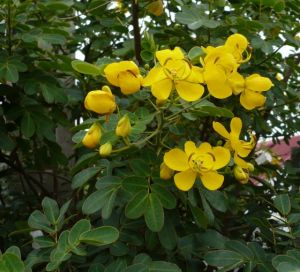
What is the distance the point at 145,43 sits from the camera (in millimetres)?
1134

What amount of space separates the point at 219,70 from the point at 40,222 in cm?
53

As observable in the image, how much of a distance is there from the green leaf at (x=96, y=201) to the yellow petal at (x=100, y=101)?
0.61 feet

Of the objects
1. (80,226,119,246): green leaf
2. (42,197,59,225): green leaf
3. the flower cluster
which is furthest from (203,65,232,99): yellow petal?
(42,197,59,225): green leaf

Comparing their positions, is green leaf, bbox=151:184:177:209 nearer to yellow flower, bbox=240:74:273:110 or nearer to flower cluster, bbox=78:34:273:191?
flower cluster, bbox=78:34:273:191

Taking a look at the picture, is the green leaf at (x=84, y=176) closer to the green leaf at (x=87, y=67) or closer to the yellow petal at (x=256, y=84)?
the green leaf at (x=87, y=67)

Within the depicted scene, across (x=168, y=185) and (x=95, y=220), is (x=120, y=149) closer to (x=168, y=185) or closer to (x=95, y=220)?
(x=168, y=185)

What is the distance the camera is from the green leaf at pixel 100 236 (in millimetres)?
911

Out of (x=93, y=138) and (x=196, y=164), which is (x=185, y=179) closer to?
(x=196, y=164)

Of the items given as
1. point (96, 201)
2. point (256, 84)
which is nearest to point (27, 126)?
point (96, 201)

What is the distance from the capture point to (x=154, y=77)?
930mm

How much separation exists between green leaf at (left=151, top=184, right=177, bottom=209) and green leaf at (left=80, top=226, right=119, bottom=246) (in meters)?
0.14

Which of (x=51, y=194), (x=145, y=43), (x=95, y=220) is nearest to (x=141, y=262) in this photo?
(x=95, y=220)

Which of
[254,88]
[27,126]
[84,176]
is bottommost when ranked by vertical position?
[27,126]

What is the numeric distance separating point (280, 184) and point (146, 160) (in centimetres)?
92
